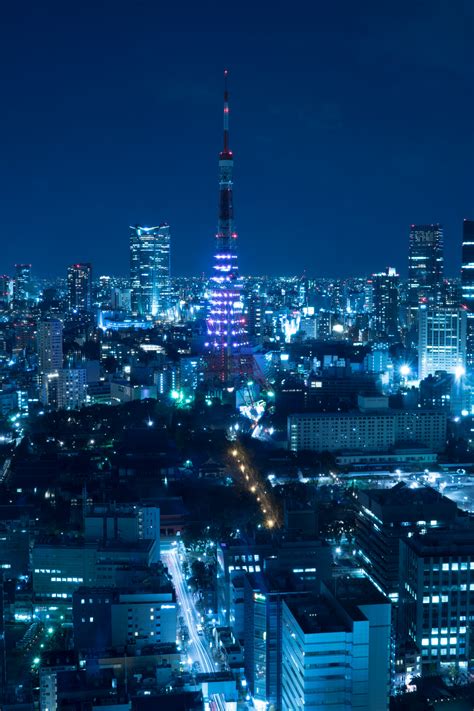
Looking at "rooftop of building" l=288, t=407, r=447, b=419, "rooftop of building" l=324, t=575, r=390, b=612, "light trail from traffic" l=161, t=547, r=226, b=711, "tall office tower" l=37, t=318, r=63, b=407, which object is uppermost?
"tall office tower" l=37, t=318, r=63, b=407

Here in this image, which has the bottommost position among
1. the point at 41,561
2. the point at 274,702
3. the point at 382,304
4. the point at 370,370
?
the point at 274,702

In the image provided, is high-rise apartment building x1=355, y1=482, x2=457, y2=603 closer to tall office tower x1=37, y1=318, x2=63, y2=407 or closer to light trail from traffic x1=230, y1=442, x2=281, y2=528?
light trail from traffic x1=230, y1=442, x2=281, y2=528

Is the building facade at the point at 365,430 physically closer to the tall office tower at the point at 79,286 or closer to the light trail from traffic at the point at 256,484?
the light trail from traffic at the point at 256,484

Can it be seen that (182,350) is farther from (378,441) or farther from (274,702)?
(274,702)

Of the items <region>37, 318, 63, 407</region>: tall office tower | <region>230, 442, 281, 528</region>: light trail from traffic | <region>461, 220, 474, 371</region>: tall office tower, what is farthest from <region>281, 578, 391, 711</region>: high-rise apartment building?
<region>461, 220, 474, 371</region>: tall office tower

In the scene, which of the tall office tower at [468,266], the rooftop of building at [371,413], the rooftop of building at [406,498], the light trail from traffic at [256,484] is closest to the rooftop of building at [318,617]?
the rooftop of building at [406,498]

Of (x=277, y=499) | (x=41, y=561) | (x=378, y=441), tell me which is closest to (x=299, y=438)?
(x=378, y=441)

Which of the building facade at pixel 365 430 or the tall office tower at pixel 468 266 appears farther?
the tall office tower at pixel 468 266
